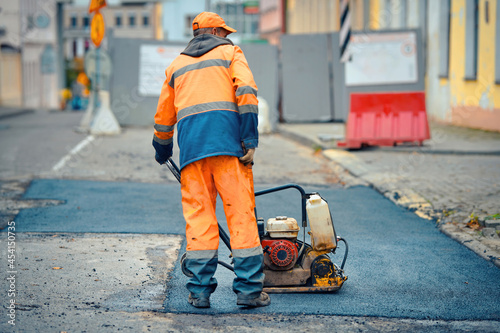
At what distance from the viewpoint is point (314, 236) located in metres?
4.64

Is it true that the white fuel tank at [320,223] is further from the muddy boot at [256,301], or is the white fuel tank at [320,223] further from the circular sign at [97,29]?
the circular sign at [97,29]

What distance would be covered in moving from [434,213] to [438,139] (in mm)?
6998

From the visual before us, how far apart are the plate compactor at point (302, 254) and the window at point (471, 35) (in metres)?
13.3

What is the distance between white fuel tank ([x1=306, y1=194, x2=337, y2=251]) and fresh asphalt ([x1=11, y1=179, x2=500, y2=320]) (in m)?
0.34

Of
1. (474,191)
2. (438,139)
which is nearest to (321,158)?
(438,139)

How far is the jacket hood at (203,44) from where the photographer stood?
14.5ft

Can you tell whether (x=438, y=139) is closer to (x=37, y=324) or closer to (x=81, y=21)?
(x=37, y=324)

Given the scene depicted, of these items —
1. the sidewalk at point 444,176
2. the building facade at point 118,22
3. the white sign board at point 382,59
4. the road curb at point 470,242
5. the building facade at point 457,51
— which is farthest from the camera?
the building facade at point 118,22

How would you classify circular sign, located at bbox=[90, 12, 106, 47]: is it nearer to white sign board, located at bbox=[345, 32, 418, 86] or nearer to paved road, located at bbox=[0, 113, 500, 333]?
white sign board, located at bbox=[345, 32, 418, 86]

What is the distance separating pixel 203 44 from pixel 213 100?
38cm

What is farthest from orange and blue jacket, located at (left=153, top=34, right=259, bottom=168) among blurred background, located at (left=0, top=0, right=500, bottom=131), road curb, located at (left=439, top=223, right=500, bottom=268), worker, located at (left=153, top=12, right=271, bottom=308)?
blurred background, located at (left=0, top=0, right=500, bottom=131)

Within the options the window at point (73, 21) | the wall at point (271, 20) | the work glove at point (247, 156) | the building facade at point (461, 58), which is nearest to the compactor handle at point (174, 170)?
the work glove at point (247, 156)

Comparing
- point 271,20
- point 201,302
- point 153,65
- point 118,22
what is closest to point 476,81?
point 153,65

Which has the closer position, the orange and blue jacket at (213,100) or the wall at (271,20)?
the orange and blue jacket at (213,100)
